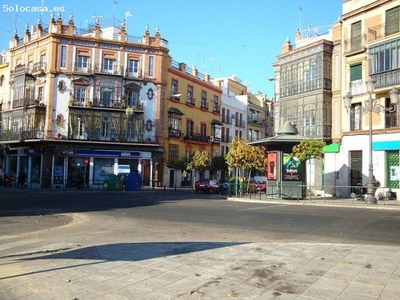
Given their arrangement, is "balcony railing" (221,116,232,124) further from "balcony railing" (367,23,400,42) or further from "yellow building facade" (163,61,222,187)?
"balcony railing" (367,23,400,42)

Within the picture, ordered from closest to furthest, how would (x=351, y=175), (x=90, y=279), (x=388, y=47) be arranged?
→ 1. (x=90, y=279)
2. (x=388, y=47)
3. (x=351, y=175)

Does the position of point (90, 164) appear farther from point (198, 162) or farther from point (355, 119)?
point (355, 119)

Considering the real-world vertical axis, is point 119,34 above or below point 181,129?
above

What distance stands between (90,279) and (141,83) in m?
40.7

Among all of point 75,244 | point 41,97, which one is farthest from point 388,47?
point 41,97

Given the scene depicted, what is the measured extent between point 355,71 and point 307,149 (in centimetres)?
1060

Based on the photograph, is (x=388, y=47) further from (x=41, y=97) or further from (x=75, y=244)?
(x=41, y=97)

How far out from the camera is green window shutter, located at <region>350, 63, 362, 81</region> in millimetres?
30314

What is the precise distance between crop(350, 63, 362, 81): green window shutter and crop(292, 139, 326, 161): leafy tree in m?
9.02

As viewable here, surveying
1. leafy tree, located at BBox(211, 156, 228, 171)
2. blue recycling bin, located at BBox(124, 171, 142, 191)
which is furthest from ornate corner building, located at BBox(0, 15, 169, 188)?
leafy tree, located at BBox(211, 156, 228, 171)

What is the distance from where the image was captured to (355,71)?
30703mm

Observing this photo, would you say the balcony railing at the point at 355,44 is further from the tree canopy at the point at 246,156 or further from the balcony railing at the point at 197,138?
the balcony railing at the point at 197,138

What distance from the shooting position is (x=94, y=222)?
42.4ft

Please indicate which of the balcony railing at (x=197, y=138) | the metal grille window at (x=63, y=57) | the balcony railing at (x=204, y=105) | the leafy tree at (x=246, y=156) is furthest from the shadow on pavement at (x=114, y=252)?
the balcony railing at (x=204, y=105)
